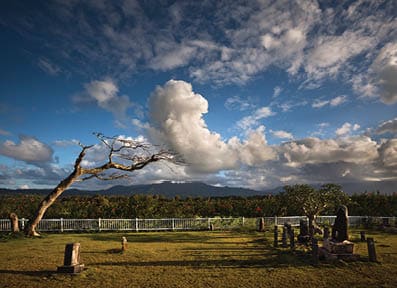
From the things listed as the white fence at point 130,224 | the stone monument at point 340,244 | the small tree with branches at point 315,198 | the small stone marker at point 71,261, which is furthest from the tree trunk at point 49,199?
the stone monument at point 340,244

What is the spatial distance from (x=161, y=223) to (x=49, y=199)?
9068mm

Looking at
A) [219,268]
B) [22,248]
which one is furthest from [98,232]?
[219,268]

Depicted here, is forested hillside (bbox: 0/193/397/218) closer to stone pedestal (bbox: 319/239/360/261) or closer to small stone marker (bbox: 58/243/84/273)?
stone pedestal (bbox: 319/239/360/261)

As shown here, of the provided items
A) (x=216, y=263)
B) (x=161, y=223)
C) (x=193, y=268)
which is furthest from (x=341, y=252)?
(x=161, y=223)

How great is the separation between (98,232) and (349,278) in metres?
18.9

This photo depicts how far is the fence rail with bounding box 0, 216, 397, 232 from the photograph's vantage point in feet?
73.2

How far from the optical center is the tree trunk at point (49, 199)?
19219 millimetres

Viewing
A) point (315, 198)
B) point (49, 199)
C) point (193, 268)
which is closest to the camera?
point (193, 268)

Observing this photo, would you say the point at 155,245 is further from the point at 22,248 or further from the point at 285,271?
the point at 285,271

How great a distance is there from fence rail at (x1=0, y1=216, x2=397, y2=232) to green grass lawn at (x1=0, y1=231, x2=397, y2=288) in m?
8.38

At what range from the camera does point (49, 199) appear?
1969 cm

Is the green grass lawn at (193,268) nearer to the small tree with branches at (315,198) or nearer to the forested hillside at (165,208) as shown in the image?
the small tree with branches at (315,198)

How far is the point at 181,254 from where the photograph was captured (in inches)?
508

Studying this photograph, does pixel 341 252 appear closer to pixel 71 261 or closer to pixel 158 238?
pixel 71 261
